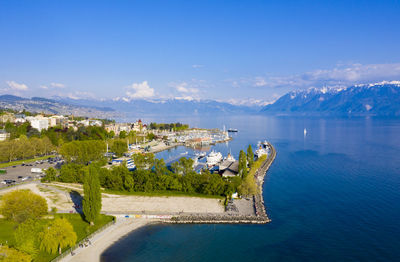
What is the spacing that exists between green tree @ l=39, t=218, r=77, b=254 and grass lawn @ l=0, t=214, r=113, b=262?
608mm

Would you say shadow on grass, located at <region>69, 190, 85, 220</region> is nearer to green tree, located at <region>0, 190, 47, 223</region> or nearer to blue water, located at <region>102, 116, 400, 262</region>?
green tree, located at <region>0, 190, 47, 223</region>

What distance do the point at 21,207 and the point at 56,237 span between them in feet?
23.5

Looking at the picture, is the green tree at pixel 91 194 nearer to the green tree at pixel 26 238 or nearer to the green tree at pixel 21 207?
the green tree at pixel 21 207

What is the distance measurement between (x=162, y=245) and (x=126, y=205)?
9.82 meters

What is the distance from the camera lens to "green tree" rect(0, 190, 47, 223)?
26.6m

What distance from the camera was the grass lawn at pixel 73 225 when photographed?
73.3 feet

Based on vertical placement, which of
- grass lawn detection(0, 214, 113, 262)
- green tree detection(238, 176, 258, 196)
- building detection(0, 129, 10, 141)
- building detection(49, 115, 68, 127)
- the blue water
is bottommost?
the blue water

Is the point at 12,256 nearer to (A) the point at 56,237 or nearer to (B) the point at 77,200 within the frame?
(A) the point at 56,237

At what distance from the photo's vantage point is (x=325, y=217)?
1232 inches

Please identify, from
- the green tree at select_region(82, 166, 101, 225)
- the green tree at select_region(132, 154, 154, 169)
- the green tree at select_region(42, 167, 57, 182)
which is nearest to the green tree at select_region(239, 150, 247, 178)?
the green tree at select_region(132, 154, 154, 169)

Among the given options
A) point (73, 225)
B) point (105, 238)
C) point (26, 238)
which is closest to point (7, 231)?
point (73, 225)

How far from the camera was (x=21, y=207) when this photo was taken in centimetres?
2697

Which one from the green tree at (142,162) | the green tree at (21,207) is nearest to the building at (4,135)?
the green tree at (142,162)

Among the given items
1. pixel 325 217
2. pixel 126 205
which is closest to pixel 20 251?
pixel 126 205
